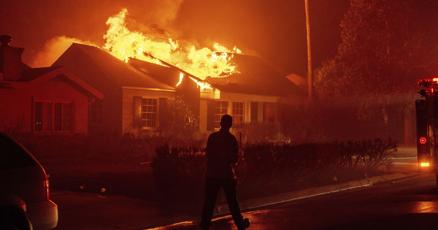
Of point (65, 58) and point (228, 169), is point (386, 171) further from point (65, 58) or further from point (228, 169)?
point (65, 58)

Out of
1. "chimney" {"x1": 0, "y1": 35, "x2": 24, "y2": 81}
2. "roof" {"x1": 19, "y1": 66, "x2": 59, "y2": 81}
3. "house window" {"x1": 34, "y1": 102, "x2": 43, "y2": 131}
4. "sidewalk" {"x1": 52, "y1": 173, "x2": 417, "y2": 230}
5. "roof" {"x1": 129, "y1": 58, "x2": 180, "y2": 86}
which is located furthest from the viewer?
"roof" {"x1": 129, "y1": 58, "x2": 180, "y2": 86}

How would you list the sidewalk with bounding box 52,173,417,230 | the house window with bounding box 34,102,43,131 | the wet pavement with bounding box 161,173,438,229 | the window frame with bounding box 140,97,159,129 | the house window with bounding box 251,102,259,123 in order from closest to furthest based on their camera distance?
the wet pavement with bounding box 161,173,438,229, the sidewalk with bounding box 52,173,417,230, the house window with bounding box 34,102,43,131, the window frame with bounding box 140,97,159,129, the house window with bounding box 251,102,259,123

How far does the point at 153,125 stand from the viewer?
27203mm

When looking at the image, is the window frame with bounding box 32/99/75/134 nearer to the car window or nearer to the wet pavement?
the wet pavement

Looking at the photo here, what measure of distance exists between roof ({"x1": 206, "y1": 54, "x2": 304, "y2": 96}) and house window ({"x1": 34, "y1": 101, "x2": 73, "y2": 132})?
7.59m

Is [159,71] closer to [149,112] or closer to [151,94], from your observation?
[151,94]

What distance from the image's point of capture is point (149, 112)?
89.0ft

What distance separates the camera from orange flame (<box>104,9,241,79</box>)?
1158 inches

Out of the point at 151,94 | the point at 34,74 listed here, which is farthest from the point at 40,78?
the point at 151,94

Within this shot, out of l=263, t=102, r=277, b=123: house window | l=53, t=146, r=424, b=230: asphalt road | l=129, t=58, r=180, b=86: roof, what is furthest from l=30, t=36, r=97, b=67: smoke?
l=53, t=146, r=424, b=230: asphalt road

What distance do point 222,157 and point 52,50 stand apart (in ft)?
78.3

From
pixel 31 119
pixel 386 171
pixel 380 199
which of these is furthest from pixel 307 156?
pixel 31 119

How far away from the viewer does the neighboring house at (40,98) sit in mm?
22109

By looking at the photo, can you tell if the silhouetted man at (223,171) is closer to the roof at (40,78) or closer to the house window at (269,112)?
the roof at (40,78)
